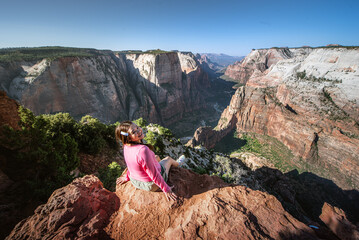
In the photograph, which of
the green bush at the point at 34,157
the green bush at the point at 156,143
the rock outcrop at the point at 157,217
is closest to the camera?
the rock outcrop at the point at 157,217

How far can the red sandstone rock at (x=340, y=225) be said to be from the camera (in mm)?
4160

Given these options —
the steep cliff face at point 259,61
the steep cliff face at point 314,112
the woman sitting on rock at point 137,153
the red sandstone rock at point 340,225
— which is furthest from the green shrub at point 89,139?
the steep cliff face at point 259,61

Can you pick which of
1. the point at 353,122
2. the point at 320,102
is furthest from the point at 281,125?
the point at 353,122

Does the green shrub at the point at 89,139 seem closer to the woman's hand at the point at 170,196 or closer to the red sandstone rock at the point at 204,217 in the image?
the red sandstone rock at the point at 204,217

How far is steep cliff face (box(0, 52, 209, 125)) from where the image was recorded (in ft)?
116

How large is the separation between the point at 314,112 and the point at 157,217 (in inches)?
1946

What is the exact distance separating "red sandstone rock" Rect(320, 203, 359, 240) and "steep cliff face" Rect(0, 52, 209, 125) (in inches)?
1946

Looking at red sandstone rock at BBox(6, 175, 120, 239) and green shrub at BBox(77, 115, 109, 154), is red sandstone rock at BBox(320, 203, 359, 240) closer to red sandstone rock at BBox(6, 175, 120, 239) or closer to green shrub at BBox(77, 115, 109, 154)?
red sandstone rock at BBox(6, 175, 120, 239)

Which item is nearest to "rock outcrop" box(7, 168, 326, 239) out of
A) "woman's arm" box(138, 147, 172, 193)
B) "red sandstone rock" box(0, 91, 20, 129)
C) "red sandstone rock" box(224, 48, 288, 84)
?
"woman's arm" box(138, 147, 172, 193)

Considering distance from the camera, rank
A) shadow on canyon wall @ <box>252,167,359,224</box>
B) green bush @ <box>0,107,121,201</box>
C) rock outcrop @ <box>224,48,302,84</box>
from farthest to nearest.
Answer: rock outcrop @ <box>224,48,302,84</box> → shadow on canyon wall @ <box>252,167,359,224</box> → green bush @ <box>0,107,121,201</box>

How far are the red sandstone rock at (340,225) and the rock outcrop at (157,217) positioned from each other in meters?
2.26

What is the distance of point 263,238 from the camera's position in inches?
114

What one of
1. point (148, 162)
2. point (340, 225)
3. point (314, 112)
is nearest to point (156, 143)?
point (148, 162)

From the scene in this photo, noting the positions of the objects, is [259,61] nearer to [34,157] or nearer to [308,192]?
[308,192]
